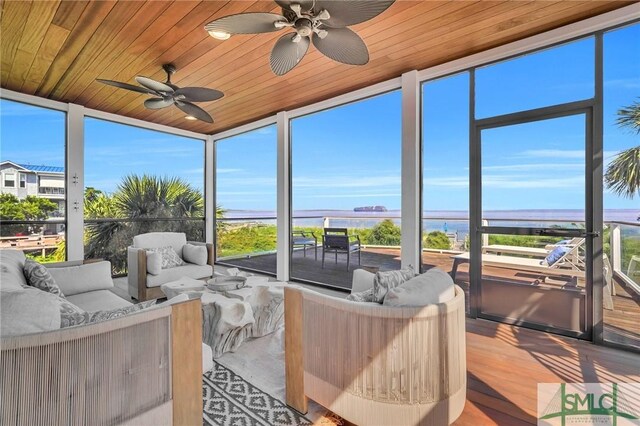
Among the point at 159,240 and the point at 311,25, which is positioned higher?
the point at 311,25

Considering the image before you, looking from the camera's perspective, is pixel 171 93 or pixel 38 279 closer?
pixel 38 279

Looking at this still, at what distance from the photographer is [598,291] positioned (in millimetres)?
2562

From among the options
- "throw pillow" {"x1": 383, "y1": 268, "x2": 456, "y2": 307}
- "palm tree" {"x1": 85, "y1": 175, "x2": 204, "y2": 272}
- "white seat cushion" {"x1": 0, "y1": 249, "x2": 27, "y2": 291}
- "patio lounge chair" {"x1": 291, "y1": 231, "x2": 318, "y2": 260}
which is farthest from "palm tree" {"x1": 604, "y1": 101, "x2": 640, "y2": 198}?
"palm tree" {"x1": 85, "y1": 175, "x2": 204, "y2": 272}

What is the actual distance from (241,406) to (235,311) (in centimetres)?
79

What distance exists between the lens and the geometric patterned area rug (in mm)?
1632

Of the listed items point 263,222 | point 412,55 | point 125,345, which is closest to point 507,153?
point 412,55

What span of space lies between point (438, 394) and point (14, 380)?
1.61 m

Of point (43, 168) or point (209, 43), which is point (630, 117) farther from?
point (43, 168)

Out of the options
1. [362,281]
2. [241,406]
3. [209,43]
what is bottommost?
[241,406]

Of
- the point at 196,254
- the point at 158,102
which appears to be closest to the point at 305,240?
the point at 196,254

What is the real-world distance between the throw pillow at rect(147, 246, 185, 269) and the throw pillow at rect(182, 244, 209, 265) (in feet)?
0.47

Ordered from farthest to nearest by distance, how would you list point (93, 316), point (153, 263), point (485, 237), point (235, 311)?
point (153, 263)
point (485, 237)
point (235, 311)
point (93, 316)

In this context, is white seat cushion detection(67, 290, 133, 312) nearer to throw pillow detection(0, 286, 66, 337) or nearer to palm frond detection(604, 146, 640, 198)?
throw pillow detection(0, 286, 66, 337)

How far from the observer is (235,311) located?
2436mm
